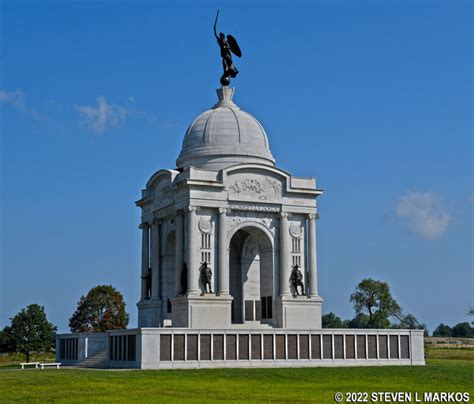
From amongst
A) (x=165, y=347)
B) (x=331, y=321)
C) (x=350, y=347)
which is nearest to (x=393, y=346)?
(x=350, y=347)

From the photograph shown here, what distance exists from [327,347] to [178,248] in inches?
485

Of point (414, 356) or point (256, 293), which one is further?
point (256, 293)

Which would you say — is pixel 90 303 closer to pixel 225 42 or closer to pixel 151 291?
pixel 151 291

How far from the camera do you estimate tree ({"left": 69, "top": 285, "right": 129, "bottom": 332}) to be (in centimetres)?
8906

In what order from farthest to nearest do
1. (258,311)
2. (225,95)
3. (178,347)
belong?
(225,95) → (258,311) → (178,347)

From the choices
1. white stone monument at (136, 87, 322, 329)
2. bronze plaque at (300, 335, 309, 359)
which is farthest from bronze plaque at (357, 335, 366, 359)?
white stone monument at (136, 87, 322, 329)

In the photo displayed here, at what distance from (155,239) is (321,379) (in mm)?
25796

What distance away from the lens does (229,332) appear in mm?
49938

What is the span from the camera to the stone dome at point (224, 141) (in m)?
60.1

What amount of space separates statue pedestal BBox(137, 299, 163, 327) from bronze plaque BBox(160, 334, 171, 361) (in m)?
11.6

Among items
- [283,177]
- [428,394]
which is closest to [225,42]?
[283,177]

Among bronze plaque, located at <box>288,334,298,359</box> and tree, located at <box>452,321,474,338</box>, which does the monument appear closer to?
bronze plaque, located at <box>288,334,298,359</box>

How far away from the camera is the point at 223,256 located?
5628 cm

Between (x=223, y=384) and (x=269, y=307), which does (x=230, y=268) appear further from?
(x=223, y=384)
